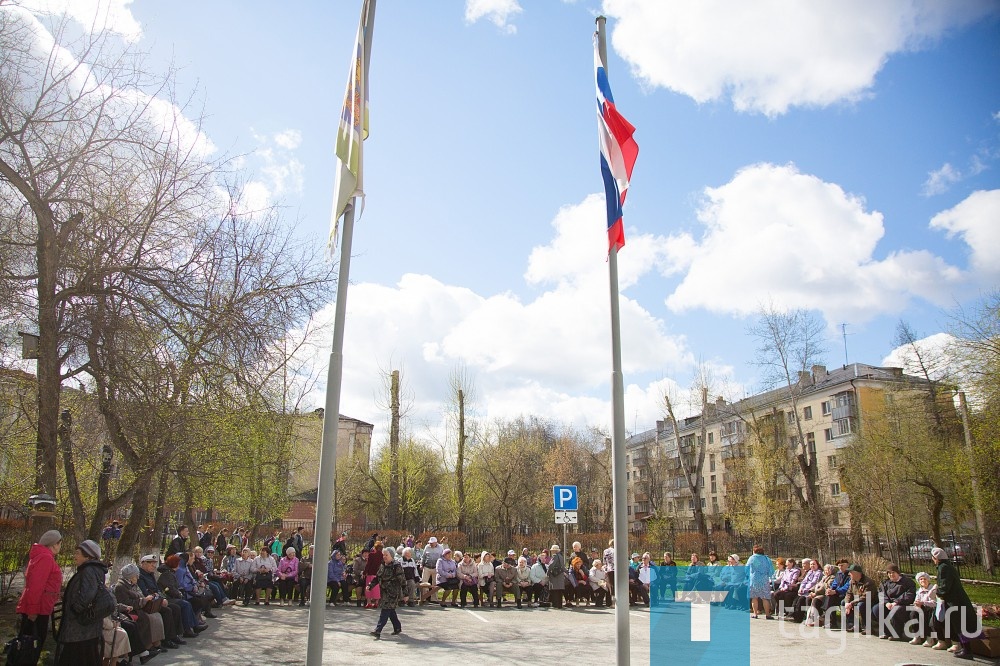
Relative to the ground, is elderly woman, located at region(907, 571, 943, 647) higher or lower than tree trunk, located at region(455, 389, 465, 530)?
lower

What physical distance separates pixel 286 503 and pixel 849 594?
2482cm

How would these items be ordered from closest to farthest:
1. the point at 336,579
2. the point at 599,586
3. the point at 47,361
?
the point at 47,361
the point at 336,579
the point at 599,586

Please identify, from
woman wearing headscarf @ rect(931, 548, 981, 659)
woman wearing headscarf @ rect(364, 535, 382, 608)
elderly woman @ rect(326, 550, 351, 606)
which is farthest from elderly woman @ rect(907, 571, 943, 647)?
elderly woman @ rect(326, 550, 351, 606)

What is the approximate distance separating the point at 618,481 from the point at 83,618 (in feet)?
21.7

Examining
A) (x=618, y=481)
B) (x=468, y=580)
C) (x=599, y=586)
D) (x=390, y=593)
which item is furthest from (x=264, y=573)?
(x=618, y=481)

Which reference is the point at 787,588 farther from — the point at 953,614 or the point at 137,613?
the point at 137,613

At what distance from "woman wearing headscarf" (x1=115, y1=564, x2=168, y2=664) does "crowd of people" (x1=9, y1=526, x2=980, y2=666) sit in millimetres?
20

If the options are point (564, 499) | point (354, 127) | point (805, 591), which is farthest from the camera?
point (564, 499)

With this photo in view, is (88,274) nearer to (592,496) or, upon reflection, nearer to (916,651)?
(916,651)

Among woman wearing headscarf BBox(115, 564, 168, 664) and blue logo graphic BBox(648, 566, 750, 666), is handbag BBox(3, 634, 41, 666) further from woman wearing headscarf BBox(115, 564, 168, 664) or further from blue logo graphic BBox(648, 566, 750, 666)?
blue logo graphic BBox(648, 566, 750, 666)

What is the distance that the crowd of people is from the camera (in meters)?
9.11

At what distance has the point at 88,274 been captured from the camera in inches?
477

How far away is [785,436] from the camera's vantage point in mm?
49094

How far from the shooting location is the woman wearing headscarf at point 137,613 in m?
10.7
